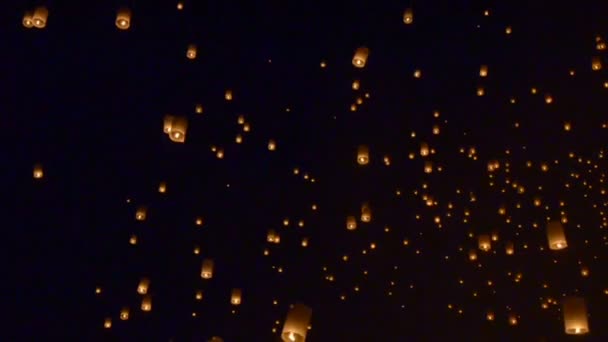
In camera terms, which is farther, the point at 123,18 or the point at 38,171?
the point at 38,171

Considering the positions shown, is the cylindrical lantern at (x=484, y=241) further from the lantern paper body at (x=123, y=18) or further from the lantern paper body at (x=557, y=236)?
the lantern paper body at (x=123, y=18)

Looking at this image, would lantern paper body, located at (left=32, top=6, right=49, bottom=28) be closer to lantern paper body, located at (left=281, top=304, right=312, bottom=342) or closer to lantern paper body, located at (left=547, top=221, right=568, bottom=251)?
lantern paper body, located at (left=281, top=304, right=312, bottom=342)

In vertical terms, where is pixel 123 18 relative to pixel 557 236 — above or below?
above

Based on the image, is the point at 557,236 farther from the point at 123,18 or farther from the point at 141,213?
the point at 141,213

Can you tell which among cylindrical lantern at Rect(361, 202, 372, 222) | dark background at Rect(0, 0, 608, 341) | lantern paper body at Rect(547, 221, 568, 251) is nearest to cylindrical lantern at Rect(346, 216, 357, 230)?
cylindrical lantern at Rect(361, 202, 372, 222)

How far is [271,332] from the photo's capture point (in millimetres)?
8273

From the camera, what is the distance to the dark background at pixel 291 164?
7.29 m

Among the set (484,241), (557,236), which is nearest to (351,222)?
(484,241)

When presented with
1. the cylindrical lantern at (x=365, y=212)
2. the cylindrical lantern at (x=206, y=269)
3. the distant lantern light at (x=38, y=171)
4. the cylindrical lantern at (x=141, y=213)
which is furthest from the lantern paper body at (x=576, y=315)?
the distant lantern light at (x=38, y=171)

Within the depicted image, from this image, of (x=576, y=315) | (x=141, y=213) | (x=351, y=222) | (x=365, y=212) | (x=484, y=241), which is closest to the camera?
(x=576, y=315)

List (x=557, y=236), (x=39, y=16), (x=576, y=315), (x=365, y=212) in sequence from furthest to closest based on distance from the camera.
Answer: (x=365, y=212), (x=557, y=236), (x=39, y=16), (x=576, y=315)

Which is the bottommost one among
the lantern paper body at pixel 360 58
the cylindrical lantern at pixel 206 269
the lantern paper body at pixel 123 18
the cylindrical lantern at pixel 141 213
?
the cylindrical lantern at pixel 206 269

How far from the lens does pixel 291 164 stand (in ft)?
26.2

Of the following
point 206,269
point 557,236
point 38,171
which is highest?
point 38,171
